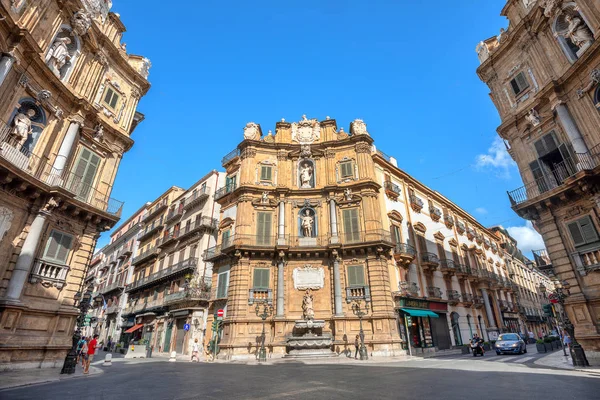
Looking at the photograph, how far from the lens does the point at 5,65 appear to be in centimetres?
1097

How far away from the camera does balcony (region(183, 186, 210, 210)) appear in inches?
1125

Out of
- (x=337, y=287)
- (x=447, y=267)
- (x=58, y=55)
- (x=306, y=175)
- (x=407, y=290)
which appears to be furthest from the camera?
(x=447, y=267)

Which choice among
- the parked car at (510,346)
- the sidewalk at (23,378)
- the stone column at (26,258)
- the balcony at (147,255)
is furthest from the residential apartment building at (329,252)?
the balcony at (147,255)

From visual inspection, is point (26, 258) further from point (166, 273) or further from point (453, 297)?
point (453, 297)

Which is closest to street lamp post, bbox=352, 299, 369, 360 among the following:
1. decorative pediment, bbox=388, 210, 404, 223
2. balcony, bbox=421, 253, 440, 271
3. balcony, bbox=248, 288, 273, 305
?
balcony, bbox=248, 288, 273, 305

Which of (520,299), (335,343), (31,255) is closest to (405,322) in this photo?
(335,343)

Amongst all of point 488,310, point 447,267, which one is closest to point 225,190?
point 447,267

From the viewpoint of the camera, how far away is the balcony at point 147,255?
33188mm

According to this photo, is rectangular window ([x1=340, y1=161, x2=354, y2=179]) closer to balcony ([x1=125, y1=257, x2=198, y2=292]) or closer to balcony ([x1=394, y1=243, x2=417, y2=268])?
balcony ([x1=394, y1=243, x2=417, y2=268])

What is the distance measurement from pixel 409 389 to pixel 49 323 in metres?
13.6

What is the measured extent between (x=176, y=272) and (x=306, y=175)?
1415 centimetres

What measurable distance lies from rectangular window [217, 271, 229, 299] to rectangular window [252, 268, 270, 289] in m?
2.26

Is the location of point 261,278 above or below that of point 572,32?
below

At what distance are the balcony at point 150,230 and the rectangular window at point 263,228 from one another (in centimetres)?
1612
